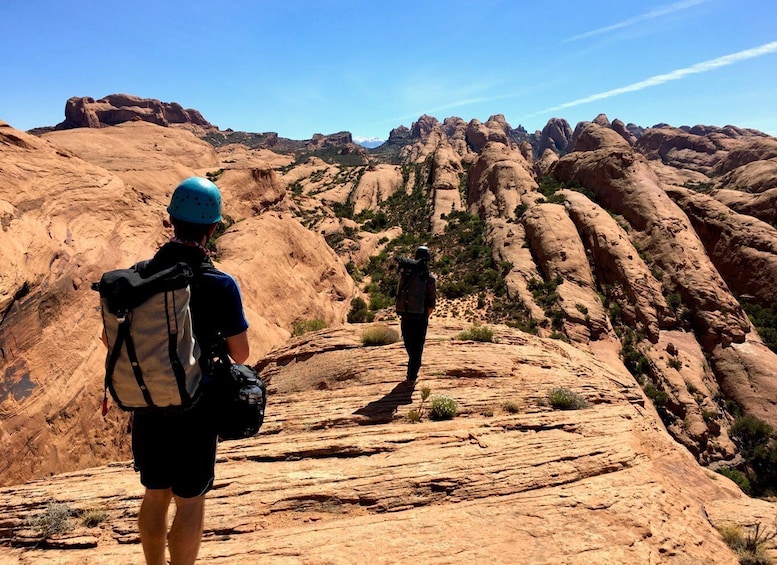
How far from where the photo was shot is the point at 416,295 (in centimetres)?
839

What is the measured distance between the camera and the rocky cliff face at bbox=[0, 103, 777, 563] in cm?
532

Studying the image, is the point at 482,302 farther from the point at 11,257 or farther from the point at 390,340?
the point at 11,257

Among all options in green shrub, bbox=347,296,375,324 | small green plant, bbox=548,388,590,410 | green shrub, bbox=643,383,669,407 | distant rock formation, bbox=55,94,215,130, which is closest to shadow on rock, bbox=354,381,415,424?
small green plant, bbox=548,388,590,410

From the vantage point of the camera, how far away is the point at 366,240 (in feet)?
144

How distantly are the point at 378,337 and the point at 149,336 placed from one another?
904 cm

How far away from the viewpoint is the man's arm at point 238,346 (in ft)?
9.92

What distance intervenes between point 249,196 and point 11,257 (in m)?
27.8

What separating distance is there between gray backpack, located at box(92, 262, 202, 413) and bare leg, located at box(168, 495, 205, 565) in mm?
918

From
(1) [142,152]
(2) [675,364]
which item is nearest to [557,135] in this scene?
(1) [142,152]

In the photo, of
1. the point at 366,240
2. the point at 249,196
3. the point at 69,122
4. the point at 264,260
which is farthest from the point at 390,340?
the point at 69,122

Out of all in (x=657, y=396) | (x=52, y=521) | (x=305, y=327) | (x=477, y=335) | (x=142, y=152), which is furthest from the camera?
(x=142, y=152)

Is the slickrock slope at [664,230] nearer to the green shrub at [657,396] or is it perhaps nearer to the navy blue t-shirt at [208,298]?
the green shrub at [657,396]

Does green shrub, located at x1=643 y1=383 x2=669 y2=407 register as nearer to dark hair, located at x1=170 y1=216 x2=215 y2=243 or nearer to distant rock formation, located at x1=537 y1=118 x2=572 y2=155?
dark hair, located at x1=170 y1=216 x2=215 y2=243

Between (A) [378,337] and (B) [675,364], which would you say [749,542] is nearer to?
(A) [378,337]
